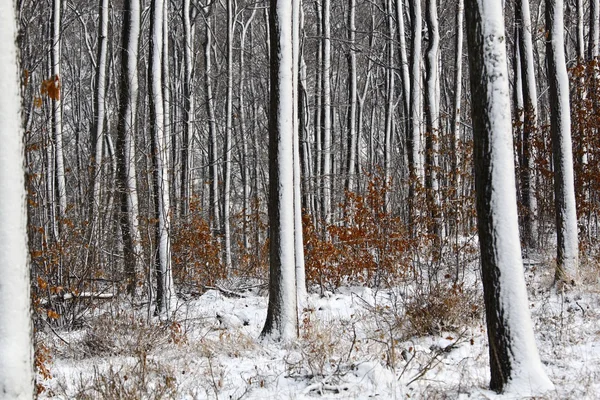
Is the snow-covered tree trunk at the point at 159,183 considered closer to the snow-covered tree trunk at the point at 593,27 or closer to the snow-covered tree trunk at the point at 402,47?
the snow-covered tree trunk at the point at 402,47

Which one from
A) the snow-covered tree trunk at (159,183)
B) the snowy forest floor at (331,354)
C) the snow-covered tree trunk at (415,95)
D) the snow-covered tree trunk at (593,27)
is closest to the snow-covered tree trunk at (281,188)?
the snowy forest floor at (331,354)

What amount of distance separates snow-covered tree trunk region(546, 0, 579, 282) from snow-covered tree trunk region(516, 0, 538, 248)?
2.60m

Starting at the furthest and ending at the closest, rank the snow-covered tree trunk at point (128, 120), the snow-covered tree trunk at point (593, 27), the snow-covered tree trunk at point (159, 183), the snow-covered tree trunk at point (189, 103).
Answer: the snow-covered tree trunk at point (189, 103) < the snow-covered tree trunk at point (593, 27) < the snow-covered tree trunk at point (128, 120) < the snow-covered tree trunk at point (159, 183)

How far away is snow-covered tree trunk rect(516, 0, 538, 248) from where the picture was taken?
10.3 metres

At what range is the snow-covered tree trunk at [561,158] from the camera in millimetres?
7414

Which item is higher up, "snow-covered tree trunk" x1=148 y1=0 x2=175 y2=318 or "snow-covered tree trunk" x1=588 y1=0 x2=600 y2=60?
"snow-covered tree trunk" x1=588 y1=0 x2=600 y2=60

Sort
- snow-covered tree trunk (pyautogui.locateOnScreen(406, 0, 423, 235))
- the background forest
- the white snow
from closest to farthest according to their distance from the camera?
the white snow → the background forest → snow-covered tree trunk (pyautogui.locateOnScreen(406, 0, 423, 235))

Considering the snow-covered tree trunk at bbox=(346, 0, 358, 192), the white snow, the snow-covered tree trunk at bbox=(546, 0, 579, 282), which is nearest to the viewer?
the white snow

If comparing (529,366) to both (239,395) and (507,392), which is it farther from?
(239,395)

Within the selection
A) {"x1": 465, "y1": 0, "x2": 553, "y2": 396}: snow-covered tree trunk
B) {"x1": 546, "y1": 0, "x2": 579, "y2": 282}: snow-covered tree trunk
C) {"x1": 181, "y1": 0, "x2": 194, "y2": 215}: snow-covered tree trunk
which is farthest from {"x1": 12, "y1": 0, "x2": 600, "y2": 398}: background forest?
{"x1": 465, "y1": 0, "x2": 553, "y2": 396}: snow-covered tree trunk

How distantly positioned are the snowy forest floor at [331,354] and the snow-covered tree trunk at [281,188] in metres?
0.34

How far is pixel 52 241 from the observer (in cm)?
755

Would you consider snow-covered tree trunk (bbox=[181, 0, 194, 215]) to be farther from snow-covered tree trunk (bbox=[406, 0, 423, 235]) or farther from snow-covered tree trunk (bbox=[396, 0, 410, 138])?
snow-covered tree trunk (bbox=[406, 0, 423, 235])

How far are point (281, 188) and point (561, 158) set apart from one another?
4.17 meters
